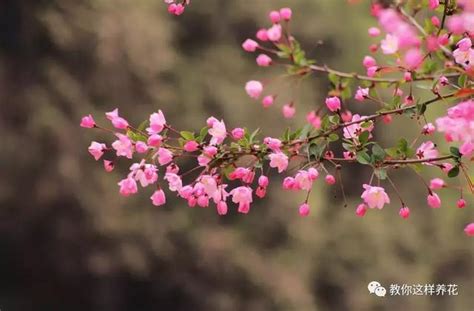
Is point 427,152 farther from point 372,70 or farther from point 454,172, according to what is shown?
point 372,70

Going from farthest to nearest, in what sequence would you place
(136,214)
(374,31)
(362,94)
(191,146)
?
(136,214) → (374,31) → (362,94) → (191,146)

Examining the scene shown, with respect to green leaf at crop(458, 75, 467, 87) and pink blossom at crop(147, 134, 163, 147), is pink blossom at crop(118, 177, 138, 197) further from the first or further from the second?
green leaf at crop(458, 75, 467, 87)

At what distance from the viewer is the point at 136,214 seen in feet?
10.6

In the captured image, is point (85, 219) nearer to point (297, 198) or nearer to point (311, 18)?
point (297, 198)

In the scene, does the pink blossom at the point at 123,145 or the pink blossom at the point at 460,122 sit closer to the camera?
the pink blossom at the point at 460,122

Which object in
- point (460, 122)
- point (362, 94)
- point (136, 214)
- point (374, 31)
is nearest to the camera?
point (460, 122)

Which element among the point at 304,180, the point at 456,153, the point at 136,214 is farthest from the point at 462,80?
the point at 136,214

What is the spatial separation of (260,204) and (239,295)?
1.43ft

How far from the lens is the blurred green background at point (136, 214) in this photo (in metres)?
3.28

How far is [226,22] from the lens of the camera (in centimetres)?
358

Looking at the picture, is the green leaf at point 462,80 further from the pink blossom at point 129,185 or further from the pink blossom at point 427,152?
the pink blossom at point 129,185

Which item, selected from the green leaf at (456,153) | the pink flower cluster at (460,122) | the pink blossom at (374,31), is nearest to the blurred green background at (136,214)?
the pink blossom at (374,31)

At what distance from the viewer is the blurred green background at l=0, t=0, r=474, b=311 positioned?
3.28 meters

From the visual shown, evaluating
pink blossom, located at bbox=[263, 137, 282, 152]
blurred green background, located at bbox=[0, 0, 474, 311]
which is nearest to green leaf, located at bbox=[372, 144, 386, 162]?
pink blossom, located at bbox=[263, 137, 282, 152]
